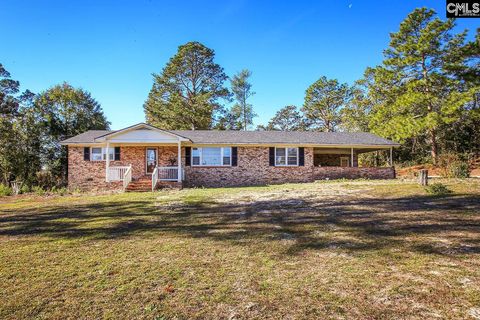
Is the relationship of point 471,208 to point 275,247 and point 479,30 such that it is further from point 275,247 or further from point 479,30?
point 479,30

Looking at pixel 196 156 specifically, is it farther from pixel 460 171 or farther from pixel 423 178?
pixel 460 171

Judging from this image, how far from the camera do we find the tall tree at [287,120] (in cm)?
4427

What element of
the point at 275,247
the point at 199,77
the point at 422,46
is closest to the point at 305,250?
the point at 275,247

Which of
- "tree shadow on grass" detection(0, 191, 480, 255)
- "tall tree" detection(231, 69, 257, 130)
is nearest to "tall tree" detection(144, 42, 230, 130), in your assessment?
"tall tree" detection(231, 69, 257, 130)

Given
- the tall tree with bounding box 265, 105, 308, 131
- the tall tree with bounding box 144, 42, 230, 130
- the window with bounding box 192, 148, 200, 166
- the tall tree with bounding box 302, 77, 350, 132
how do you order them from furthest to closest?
1. the tall tree with bounding box 265, 105, 308, 131
2. the tall tree with bounding box 302, 77, 350, 132
3. the tall tree with bounding box 144, 42, 230, 130
4. the window with bounding box 192, 148, 200, 166

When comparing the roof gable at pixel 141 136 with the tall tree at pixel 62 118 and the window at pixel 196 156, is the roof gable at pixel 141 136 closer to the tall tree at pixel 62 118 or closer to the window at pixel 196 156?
the window at pixel 196 156

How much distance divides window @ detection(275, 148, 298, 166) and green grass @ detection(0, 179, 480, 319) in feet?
37.1

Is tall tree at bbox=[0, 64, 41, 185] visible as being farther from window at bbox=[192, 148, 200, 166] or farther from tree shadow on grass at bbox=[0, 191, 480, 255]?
tree shadow on grass at bbox=[0, 191, 480, 255]

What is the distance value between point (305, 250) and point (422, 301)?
1913 millimetres

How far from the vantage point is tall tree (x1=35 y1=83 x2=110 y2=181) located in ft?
81.7

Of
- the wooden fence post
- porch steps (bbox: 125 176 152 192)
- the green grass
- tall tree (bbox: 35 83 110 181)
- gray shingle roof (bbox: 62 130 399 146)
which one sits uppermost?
tall tree (bbox: 35 83 110 181)

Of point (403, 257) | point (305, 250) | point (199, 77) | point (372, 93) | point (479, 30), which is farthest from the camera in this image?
point (199, 77)

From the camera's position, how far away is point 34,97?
27391 mm

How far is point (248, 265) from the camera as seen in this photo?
13.2 feet
